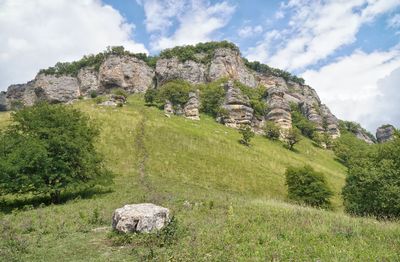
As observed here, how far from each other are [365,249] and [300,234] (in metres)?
2.91

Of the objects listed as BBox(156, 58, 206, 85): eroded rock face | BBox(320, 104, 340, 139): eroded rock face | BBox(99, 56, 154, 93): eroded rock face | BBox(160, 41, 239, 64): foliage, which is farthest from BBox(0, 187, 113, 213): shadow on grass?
BBox(160, 41, 239, 64): foliage

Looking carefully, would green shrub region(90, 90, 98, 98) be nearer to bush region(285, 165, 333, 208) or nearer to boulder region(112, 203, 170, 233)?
bush region(285, 165, 333, 208)

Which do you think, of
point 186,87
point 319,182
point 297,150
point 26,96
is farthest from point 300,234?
point 26,96

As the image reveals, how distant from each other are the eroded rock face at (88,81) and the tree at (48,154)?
135543mm

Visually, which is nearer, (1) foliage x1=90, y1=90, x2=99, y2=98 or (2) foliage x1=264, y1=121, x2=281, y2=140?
(2) foliage x1=264, y1=121, x2=281, y2=140

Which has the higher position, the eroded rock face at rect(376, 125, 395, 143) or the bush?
the eroded rock face at rect(376, 125, 395, 143)

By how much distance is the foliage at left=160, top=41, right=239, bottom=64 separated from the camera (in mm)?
173750

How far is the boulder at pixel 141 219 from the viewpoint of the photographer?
16047 millimetres

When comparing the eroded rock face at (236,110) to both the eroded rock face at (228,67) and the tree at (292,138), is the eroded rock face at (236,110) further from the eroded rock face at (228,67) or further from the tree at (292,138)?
the eroded rock face at (228,67)

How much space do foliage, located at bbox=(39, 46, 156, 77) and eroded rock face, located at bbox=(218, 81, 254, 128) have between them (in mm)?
70228

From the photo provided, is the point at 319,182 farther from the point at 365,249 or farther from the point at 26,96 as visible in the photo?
the point at 26,96

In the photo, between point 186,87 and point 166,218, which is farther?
point 186,87

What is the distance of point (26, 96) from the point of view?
178625 millimetres

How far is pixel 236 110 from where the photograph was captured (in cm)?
12100
